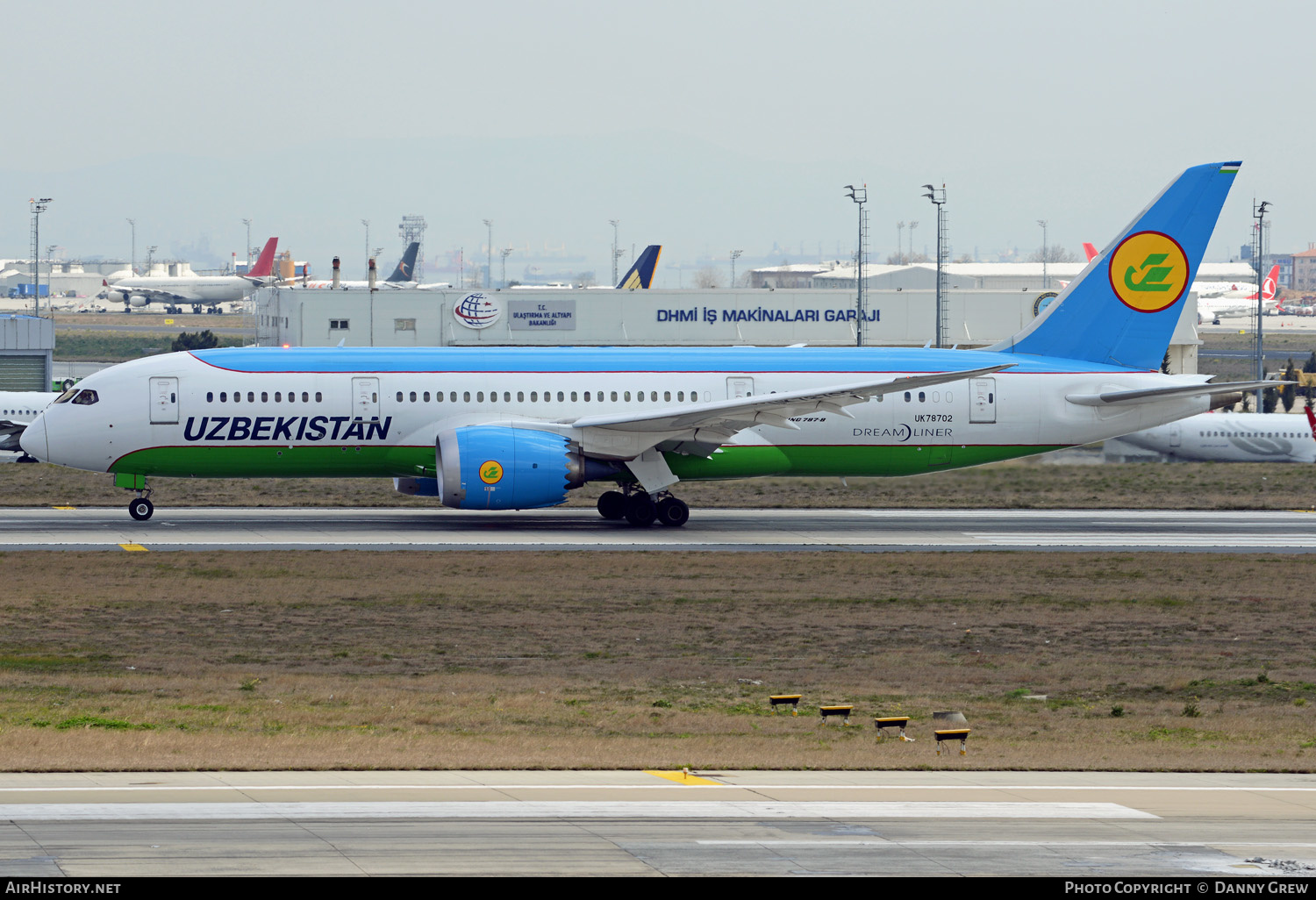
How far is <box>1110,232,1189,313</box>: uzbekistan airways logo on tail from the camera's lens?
4278 cm

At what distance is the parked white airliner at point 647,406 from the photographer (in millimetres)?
39156

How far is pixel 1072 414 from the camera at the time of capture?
139 ft

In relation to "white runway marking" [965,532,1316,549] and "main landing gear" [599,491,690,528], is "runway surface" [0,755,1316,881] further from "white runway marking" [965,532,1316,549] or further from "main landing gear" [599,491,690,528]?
"main landing gear" [599,491,690,528]

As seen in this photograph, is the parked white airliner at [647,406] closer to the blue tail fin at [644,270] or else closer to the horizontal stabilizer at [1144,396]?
the horizontal stabilizer at [1144,396]

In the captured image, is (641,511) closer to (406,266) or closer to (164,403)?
(164,403)

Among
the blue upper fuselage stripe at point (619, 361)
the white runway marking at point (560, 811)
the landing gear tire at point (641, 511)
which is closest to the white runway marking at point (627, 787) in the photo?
the white runway marking at point (560, 811)

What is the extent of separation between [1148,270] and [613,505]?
56.1 ft

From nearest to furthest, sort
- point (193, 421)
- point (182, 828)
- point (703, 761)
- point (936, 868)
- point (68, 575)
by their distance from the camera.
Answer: point (936, 868)
point (182, 828)
point (703, 761)
point (68, 575)
point (193, 421)

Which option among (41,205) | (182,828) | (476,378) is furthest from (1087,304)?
(41,205)

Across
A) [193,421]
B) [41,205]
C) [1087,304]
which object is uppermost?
[41,205]

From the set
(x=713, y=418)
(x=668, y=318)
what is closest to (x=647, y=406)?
(x=713, y=418)

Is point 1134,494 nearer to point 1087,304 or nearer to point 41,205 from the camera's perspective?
point 1087,304

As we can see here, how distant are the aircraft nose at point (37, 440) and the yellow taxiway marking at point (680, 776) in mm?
27914

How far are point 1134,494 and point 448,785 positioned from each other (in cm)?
3986
